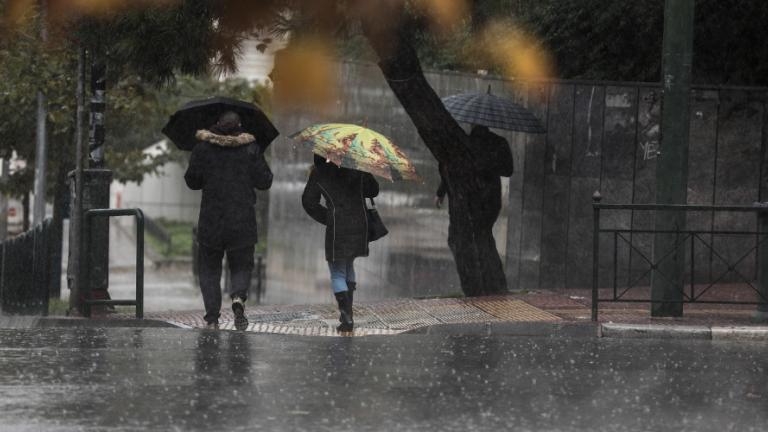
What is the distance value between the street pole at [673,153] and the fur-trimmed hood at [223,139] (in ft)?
10.8

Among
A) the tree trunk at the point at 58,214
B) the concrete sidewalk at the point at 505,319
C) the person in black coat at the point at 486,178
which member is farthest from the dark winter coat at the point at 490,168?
the tree trunk at the point at 58,214

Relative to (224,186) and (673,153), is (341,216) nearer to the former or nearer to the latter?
Answer: (224,186)

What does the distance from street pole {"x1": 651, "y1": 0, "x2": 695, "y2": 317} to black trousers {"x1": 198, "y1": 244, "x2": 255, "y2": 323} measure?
3193 millimetres

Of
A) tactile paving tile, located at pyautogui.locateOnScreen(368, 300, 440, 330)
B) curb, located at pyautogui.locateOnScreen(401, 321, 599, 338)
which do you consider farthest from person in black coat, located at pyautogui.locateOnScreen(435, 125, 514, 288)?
curb, located at pyautogui.locateOnScreen(401, 321, 599, 338)

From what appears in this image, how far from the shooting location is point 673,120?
1102 cm

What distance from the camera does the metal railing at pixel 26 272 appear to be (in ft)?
43.1

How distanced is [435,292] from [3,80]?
9.58 meters

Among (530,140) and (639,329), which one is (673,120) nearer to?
(639,329)

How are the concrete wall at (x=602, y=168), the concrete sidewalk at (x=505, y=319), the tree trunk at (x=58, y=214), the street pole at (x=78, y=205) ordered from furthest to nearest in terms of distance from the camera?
the tree trunk at (x=58, y=214)
the concrete wall at (x=602, y=168)
the street pole at (x=78, y=205)
the concrete sidewalk at (x=505, y=319)

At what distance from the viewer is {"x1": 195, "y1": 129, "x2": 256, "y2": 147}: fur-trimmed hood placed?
1036cm

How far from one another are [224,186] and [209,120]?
84 cm

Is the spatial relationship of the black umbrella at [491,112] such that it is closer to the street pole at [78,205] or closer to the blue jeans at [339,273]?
the blue jeans at [339,273]

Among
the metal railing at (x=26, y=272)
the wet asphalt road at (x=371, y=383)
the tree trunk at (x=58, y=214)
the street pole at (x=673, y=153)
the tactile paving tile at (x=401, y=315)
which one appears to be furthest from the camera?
the tree trunk at (x=58, y=214)

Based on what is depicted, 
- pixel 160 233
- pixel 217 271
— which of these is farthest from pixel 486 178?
pixel 160 233
